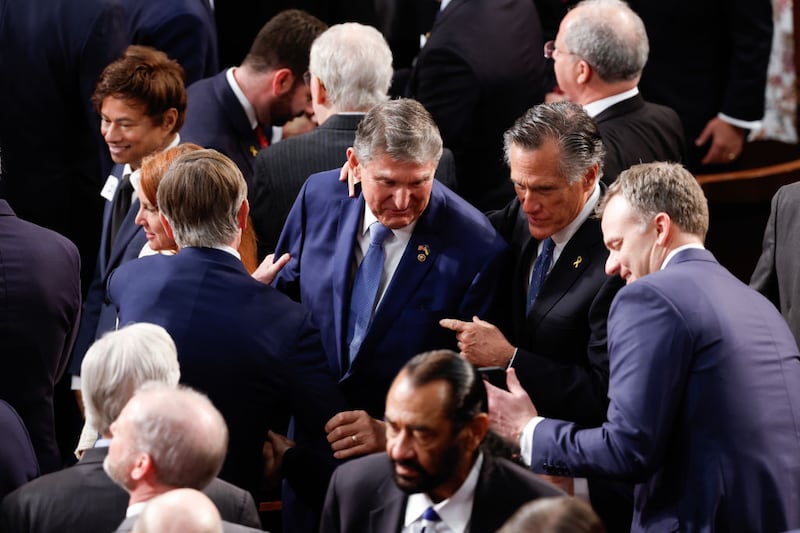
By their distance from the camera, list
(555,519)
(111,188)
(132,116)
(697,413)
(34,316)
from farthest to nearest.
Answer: (111,188), (132,116), (34,316), (697,413), (555,519)

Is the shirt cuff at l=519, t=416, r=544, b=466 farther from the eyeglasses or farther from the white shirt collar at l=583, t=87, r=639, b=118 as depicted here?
the eyeglasses

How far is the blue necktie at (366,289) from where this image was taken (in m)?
3.91

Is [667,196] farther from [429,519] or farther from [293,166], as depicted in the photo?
[293,166]

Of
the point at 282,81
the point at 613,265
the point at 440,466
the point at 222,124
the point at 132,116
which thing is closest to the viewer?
the point at 440,466

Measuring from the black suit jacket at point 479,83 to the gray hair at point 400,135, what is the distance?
1459 mm

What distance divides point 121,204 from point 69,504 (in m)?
1.96

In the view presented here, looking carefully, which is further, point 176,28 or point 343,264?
point 176,28

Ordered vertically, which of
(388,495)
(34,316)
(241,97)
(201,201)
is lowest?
(388,495)

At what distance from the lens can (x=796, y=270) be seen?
404 centimetres

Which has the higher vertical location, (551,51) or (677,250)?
(551,51)

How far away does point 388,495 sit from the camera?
3053mm

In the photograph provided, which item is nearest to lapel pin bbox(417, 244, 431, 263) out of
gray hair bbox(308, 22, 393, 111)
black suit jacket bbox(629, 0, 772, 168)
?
gray hair bbox(308, 22, 393, 111)

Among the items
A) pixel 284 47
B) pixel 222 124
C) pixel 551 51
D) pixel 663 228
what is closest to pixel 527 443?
pixel 663 228

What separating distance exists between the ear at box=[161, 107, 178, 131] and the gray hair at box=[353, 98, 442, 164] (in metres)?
1.18
